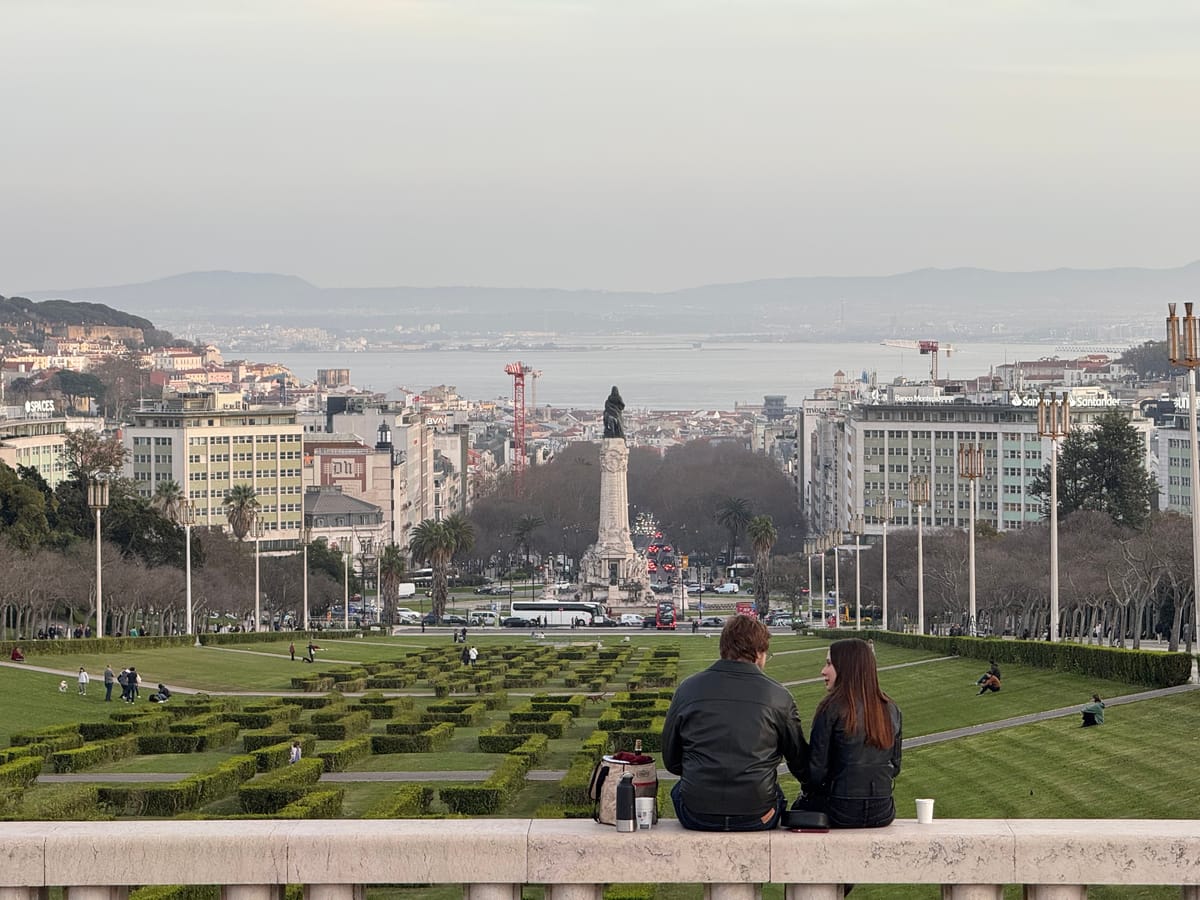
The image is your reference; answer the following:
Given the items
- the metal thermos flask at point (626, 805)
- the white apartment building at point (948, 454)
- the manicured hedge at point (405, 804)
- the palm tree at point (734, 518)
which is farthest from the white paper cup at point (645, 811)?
the palm tree at point (734, 518)

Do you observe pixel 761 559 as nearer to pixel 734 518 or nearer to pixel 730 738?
pixel 734 518

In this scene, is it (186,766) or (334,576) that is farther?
(334,576)

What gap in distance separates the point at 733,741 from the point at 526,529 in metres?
161

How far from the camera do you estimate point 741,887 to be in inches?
470

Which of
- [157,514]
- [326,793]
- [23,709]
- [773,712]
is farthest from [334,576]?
[773,712]

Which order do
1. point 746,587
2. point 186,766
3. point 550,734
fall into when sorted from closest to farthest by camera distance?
point 186,766 < point 550,734 < point 746,587

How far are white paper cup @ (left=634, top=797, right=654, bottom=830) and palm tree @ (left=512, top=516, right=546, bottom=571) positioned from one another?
160776mm

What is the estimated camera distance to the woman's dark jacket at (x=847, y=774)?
1212cm

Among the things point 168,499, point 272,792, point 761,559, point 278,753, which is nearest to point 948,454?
point 761,559

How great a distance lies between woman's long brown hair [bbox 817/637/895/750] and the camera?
40.0ft

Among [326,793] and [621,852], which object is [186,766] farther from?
[621,852]

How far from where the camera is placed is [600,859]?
11828 millimetres

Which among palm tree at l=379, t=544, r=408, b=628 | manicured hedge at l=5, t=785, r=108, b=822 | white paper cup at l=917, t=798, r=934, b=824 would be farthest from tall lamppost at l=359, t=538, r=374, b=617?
white paper cup at l=917, t=798, r=934, b=824

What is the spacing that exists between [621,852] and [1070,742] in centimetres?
2200
